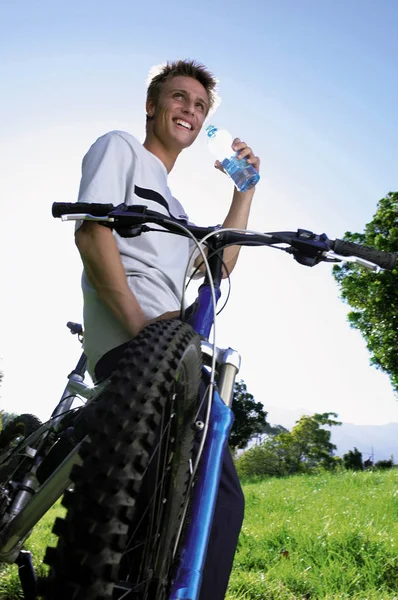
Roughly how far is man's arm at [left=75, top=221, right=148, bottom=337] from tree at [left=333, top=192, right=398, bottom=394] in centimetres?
2237

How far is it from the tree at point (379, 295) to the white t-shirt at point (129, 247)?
2194 centimetres

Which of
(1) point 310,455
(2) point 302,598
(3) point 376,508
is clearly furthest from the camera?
(1) point 310,455

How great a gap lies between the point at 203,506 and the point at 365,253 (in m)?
1.06

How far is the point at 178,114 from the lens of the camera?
288cm

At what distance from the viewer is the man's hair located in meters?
3.05

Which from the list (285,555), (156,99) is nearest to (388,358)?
(285,555)

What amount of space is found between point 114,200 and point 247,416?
3791 cm

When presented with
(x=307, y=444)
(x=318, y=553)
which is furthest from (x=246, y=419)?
(x=318, y=553)

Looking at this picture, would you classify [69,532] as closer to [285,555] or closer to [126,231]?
[126,231]

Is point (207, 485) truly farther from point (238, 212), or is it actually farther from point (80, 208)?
point (238, 212)

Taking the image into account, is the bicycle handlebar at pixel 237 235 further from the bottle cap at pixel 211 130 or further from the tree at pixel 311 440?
the tree at pixel 311 440

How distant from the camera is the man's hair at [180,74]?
9.99ft

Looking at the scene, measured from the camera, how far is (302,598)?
355 centimetres

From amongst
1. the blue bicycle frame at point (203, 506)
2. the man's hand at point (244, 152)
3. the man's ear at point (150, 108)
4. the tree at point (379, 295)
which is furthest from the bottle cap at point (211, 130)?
the tree at point (379, 295)
